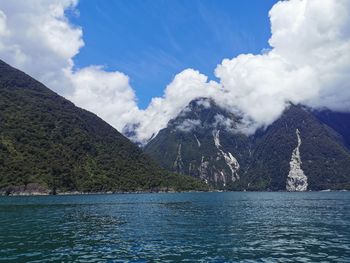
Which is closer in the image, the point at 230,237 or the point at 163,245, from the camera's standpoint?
the point at 163,245

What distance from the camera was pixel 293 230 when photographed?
221ft

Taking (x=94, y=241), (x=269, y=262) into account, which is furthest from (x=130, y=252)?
(x=269, y=262)

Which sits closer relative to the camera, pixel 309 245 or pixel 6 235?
pixel 309 245

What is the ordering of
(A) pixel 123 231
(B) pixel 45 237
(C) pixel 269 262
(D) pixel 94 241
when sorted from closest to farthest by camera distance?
(C) pixel 269 262, (D) pixel 94 241, (B) pixel 45 237, (A) pixel 123 231

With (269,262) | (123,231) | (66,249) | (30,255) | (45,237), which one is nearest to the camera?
(269,262)

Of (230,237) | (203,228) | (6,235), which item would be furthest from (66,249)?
(203,228)

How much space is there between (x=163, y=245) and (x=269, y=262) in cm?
1577

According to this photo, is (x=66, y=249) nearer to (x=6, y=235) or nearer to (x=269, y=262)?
(x=6, y=235)

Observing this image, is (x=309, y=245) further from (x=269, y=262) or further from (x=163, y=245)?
(x=163, y=245)

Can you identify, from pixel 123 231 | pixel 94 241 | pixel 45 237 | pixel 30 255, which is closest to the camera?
pixel 30 255

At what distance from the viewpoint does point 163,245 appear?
5119 centimetres

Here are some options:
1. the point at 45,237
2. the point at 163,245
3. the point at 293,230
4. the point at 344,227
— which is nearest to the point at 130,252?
the point at 163,245

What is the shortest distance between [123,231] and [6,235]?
18.3 meters

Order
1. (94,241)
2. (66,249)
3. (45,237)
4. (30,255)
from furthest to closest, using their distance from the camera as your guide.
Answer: (45,237) < (94,241) < (66,249) < (30,255)
